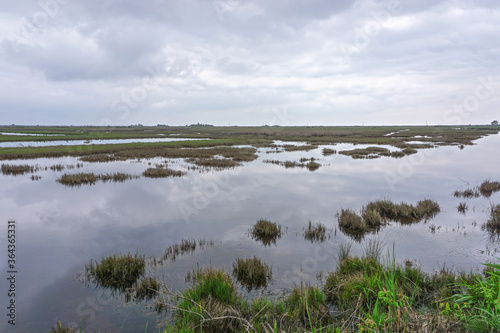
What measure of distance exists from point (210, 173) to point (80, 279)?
766 inches

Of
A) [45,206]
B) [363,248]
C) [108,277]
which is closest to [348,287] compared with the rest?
[363,248]

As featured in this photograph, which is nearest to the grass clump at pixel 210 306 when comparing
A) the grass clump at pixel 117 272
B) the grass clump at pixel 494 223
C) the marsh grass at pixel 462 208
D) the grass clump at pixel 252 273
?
the grass clump at pixel 252 273

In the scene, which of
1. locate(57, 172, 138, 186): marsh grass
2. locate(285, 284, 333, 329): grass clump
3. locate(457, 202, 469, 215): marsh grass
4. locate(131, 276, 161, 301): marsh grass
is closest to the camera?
locate(285, 284, 333, 329): grass clump

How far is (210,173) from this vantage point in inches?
1096

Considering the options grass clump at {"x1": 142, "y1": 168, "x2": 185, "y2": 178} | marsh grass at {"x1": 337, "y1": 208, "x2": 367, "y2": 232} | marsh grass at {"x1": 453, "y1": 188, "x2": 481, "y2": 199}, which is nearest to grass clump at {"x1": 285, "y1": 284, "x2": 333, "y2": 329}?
marsh grass at {"x1": 337, "y1": 208, "x2": 367, "y2": 232}

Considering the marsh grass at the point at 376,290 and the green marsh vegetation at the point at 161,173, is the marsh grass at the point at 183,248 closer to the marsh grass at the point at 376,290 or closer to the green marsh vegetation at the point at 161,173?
the marsh grass at the point at 376,290

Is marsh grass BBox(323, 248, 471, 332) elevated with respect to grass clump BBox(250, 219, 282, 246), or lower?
elevated

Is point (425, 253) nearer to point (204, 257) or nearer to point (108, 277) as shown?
point (204, 257)

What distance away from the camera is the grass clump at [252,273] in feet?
27.4

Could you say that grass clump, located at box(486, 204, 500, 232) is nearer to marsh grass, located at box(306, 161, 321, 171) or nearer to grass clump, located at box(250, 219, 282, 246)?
grass clump, located at box(250, 219, 282, 246)

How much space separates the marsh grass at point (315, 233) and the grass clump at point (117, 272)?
707cm

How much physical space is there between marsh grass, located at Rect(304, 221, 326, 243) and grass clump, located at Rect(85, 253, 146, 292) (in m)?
7.07

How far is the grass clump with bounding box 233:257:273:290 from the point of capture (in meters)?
8.35

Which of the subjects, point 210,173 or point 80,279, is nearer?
point 80,279
